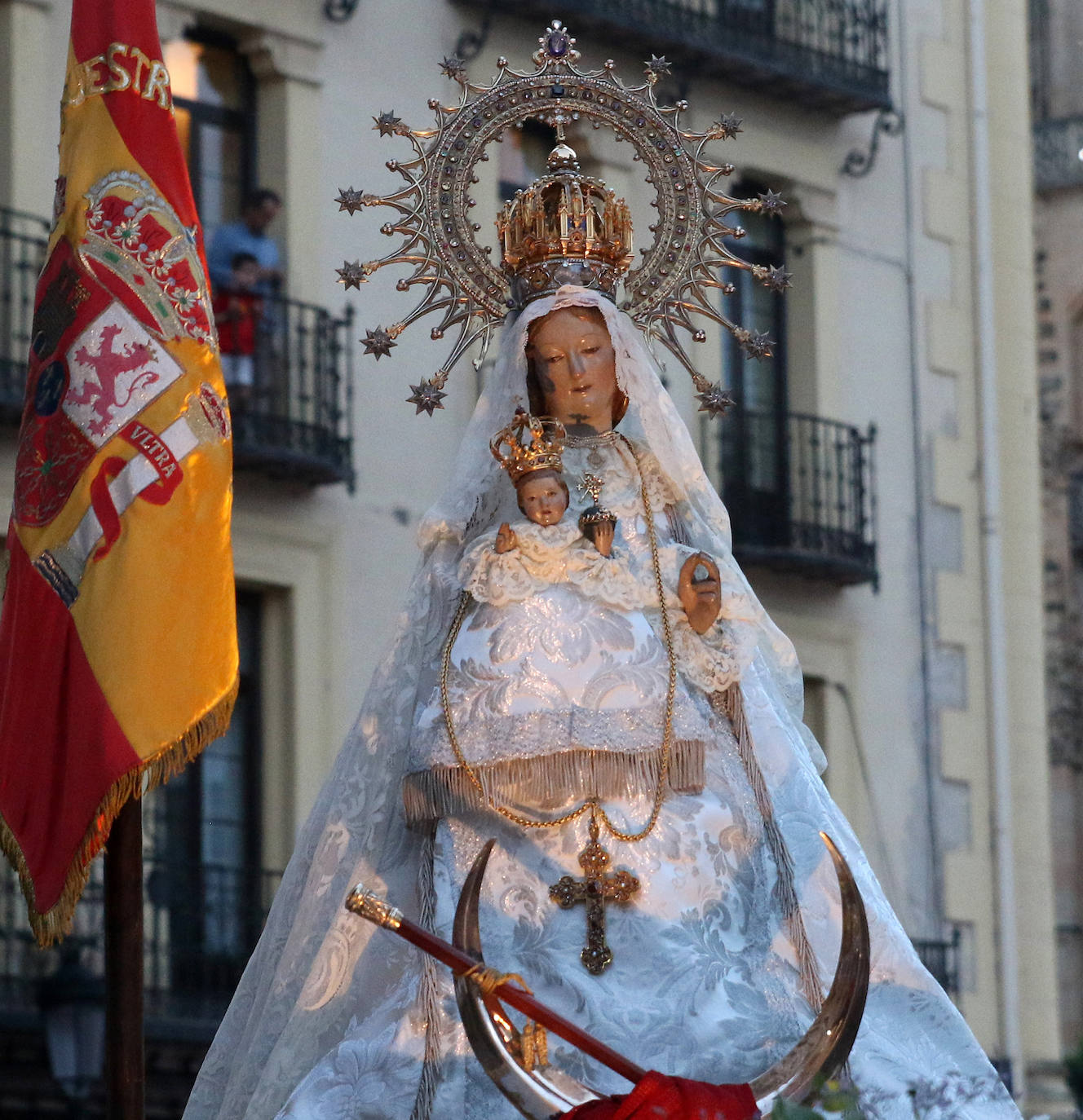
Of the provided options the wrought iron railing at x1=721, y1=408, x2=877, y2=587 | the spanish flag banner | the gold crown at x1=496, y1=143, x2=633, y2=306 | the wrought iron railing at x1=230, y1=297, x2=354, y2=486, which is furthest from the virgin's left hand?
the wrought iron railing at x1=721, y1=408, x2=877, y2=587

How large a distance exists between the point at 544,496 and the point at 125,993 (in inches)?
60.1

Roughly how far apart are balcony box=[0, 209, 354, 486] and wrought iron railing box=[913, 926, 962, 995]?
4.31m

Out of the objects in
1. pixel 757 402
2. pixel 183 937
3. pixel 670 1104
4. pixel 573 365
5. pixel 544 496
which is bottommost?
Answer: pixel 670 1104

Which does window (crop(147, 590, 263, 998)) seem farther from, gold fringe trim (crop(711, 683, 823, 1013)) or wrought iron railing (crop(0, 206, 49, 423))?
gold fringe trim (crop(711, 683, 823, 1013))

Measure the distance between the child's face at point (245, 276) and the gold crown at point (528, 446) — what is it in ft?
22.8

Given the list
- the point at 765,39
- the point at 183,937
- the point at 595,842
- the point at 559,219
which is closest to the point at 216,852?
the point at 183,937

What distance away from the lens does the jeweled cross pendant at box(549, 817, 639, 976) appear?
7.52m

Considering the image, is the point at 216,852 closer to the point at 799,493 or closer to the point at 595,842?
the point at 799,493

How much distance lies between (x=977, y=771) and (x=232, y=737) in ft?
16.9

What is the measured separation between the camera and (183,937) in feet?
47.7

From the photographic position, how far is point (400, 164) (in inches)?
333

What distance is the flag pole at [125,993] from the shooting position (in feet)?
25.3

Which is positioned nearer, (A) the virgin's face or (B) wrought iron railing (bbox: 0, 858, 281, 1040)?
(A) the virgin's face

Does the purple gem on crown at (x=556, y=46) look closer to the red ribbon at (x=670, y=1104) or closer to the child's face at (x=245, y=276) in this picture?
the red ribbon at (x=670, y=1104)
